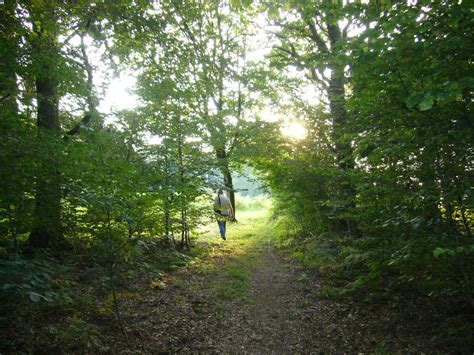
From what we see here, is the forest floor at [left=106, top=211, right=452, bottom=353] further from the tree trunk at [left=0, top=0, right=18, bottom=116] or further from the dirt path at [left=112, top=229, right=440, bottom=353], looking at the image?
the tree trunk at [left=0, top=0, right=18, bottom=116]

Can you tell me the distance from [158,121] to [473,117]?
7.22m

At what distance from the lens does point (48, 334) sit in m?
3.87

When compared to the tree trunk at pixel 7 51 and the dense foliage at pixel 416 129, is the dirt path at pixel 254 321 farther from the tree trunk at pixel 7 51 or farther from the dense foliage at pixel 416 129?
the tree trunk at pixel 7 51

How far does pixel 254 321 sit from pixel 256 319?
0.09 metres

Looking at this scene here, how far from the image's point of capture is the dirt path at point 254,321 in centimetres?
438

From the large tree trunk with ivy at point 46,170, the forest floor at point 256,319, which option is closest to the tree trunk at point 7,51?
the large tree trunk with ivy at point 46,170

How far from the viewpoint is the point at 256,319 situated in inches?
219

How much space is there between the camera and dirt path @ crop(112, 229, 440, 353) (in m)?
4.38

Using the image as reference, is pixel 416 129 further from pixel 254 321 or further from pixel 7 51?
pixel 7 51

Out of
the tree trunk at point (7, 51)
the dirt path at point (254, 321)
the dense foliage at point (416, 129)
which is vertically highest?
the tree trunk at point (7, 51)

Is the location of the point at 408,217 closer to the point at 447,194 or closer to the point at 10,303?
the point at 447,194

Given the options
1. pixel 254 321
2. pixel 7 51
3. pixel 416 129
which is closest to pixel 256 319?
pixel 254 321

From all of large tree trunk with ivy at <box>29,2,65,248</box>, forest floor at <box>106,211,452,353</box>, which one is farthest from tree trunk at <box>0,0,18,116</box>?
forest floor at <box>106,211,452,353</box>

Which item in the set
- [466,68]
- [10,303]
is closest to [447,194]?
[466,68]
